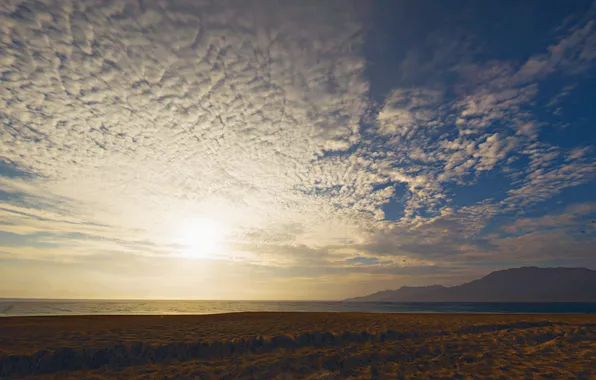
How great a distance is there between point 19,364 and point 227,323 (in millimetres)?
11734

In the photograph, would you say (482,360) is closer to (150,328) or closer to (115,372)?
(115,372)

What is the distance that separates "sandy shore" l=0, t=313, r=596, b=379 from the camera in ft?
40.4

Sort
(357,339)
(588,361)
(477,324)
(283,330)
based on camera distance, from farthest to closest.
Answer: (477,324)
(283,330)
(357,339)
(588,361)

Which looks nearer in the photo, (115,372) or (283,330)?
(115,372)

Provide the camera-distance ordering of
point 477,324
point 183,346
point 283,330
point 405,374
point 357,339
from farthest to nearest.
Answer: point 477,324 < point 283,330 < point 357,339 < point 183,346 < point 405,374

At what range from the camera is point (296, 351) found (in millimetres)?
15133

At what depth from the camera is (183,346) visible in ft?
49.0

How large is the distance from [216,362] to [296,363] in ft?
12.4

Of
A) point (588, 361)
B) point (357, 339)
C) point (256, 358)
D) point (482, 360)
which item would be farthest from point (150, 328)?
point (588, 361)

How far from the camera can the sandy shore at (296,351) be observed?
12.3 meters

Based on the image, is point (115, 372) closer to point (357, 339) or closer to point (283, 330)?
point (283, 330)

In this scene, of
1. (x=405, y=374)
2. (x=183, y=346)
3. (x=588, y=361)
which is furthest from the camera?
(x=183, y=346)

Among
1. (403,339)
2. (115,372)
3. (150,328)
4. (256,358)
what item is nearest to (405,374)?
(403,339)

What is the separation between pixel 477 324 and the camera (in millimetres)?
20562
